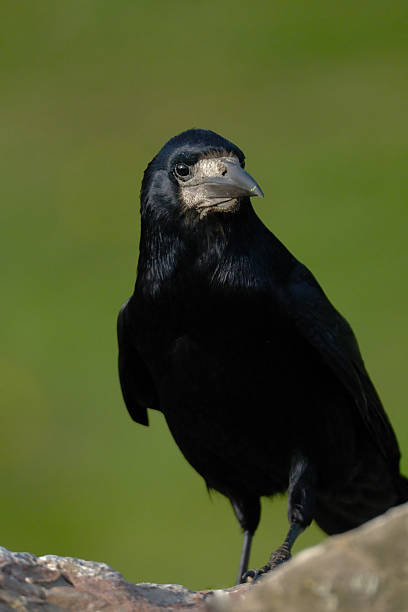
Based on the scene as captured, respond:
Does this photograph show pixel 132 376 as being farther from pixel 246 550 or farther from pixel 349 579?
pixel 349 579

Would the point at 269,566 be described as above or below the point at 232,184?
below

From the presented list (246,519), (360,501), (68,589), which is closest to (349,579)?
(68,589)

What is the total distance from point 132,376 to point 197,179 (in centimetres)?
114

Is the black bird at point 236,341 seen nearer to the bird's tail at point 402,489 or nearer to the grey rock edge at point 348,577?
the bird's tail at point 402,489

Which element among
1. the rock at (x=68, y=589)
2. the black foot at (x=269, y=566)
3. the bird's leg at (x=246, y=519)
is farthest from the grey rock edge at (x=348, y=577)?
the bird's leg at (x=246, y=519)

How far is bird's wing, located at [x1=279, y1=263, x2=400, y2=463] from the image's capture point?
3684 mm

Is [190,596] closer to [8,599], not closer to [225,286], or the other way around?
[8,599]

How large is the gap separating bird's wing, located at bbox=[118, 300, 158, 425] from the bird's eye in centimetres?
65

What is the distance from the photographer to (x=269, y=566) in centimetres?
332

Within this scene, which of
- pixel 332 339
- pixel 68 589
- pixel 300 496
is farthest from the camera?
pixel 332 339

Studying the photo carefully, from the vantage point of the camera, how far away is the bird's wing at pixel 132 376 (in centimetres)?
412

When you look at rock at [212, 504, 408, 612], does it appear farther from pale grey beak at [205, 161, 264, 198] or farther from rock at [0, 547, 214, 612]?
pale grey beak at [205, 161, 264, 198]

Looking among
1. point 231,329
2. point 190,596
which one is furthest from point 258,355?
point 190,596

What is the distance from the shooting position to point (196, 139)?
3697mm
